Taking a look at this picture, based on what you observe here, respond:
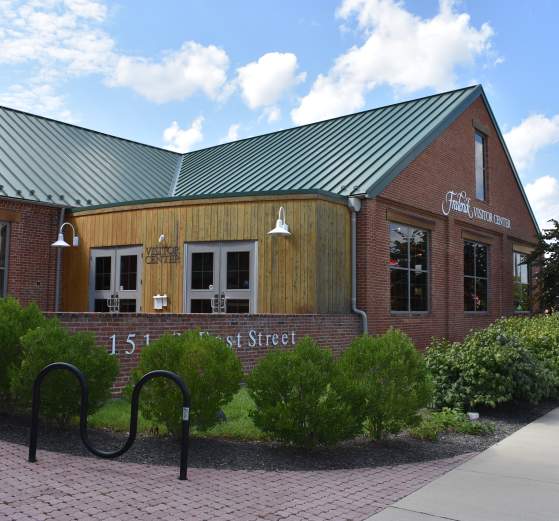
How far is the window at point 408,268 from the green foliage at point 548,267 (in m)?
8.47

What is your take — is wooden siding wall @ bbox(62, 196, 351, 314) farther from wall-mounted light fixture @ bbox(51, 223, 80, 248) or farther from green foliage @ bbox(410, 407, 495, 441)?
green foliage @ bbox(410, 407, 495, 441)

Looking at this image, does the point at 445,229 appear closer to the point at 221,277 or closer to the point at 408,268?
the point at 408,268

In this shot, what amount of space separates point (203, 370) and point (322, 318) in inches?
261

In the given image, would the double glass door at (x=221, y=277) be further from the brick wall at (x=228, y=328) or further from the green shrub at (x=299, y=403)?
the green shrub at (x=299, y=403)

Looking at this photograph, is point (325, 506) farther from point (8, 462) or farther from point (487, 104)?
point (487, 104)

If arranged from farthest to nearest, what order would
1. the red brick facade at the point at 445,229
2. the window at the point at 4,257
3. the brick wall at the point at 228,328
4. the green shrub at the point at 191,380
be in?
the window at the point at 4,257 < the red brick facade at the point at 445,229 < the brick wall at the point at 228,328 < the green shrub at the point at 191,380

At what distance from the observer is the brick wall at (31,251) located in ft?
52.9

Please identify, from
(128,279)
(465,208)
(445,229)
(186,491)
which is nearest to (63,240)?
(128,279)

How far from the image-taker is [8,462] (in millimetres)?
5871

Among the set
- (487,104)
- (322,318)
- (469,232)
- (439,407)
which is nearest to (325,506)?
(439,407)

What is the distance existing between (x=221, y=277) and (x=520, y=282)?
577 inches

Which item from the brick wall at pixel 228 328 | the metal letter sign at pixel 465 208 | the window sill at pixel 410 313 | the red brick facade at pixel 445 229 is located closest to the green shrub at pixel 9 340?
the brick wall at pixel 228 328

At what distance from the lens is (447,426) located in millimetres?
8359

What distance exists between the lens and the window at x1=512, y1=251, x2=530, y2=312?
2362 cm
